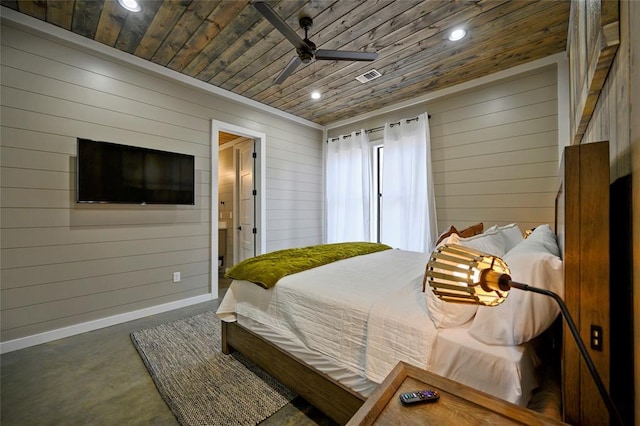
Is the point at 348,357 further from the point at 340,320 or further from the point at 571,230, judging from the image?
the point at 571,230

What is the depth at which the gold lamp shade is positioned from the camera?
604 mm

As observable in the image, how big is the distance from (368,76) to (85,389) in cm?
393

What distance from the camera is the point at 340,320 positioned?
1.40 m

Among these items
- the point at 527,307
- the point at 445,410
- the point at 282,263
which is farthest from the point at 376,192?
the point at 445,410

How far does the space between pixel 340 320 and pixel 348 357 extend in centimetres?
18

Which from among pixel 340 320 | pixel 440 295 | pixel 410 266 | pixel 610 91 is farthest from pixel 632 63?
pixel 410 266

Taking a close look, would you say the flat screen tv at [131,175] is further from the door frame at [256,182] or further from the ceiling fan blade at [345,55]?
the ceiling fan blade at [345,55]

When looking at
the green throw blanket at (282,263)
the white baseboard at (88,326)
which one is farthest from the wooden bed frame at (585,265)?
the white baseboard at (88,326)

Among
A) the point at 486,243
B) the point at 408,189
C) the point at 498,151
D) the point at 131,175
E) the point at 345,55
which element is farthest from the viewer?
the point at 408,189

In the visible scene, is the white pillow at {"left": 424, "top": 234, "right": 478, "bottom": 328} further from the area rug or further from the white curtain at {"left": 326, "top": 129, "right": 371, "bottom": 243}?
the white curtain at {"left": 326, "top": 129, "right": 371, "bottom": 243}

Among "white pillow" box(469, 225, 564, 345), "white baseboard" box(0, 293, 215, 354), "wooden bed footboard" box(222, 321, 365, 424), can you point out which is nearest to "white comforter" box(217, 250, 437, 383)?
"wooden bed footboard" box(222, 321, 365, 424)

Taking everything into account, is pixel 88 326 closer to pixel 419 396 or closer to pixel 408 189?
pixel 419 396

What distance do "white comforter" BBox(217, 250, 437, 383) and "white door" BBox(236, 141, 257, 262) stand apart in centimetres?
229

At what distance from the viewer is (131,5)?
2113 mm
